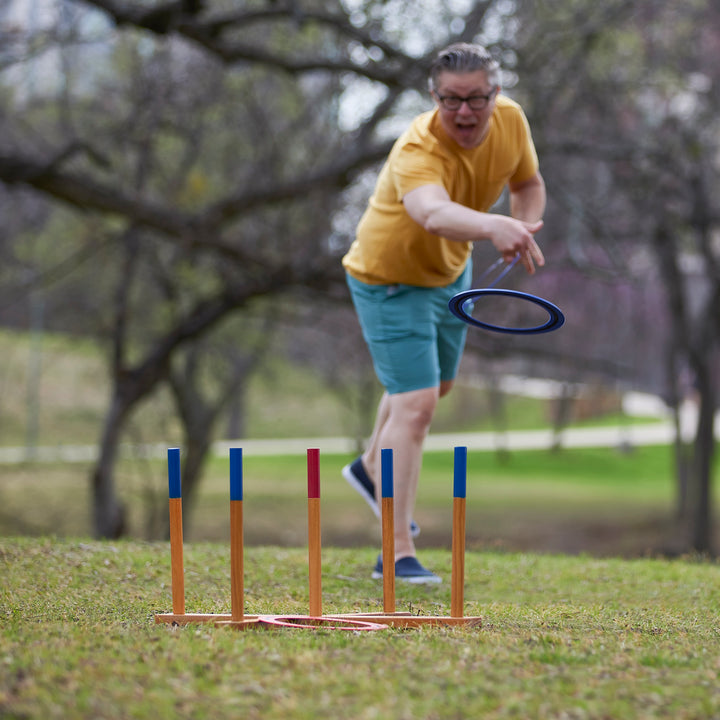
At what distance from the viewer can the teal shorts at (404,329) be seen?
420 centimetres

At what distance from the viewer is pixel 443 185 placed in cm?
395

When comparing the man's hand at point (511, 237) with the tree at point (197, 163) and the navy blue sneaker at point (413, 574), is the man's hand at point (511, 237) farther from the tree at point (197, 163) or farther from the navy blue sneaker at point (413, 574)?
Answer: the tree at point (197, 163)

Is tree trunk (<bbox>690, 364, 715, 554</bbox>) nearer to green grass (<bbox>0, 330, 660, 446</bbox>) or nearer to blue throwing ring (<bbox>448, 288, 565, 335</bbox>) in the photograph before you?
green grass (<bbox>0, 330, 660, 446</bbox>)

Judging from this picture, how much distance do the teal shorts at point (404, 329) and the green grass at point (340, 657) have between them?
93cm

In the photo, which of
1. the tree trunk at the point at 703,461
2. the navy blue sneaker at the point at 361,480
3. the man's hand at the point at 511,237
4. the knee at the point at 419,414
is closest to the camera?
the man's hand at the point at 511,237

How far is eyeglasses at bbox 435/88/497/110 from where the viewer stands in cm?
384

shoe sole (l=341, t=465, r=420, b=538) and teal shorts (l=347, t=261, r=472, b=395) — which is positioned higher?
teal shorts (l=347, t=261, r=472, b=395)

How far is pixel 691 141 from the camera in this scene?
34.4ft

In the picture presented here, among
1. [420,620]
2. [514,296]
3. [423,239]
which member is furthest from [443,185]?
[420,620]

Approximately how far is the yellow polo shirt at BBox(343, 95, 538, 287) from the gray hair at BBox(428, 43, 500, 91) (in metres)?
0.24

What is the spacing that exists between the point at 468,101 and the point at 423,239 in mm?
621

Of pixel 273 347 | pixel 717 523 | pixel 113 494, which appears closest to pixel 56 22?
pixel 113 494

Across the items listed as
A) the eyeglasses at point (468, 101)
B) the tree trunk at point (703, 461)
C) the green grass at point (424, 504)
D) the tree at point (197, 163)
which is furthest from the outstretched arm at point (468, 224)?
the tree trunk at point (703, 461)

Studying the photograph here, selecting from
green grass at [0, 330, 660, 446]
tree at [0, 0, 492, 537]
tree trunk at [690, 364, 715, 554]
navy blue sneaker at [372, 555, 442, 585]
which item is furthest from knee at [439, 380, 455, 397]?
green grass at [0, 330, 660, 446]
